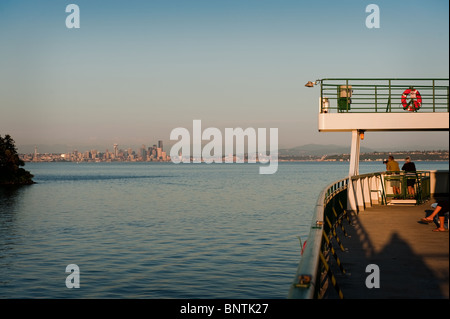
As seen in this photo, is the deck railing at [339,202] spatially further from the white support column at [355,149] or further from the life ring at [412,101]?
the life ring at [412,101]

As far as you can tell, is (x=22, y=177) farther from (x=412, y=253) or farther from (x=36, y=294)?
(x=412, y=253)

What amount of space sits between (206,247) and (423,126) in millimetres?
14032

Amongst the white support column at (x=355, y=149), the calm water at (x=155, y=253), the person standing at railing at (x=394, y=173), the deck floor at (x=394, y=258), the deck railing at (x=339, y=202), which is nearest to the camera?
the deck railing at (x=339, y=202)

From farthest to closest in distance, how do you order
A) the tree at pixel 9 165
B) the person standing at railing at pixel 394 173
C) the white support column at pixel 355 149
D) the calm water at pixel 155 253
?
the tree at pixel 9 165 → the person standing at railing at pixel 394 173 → the white support column at pixel 355 149 → the calm water at pixel 155 253

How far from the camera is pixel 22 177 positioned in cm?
13800

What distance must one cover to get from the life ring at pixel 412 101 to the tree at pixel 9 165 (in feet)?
356

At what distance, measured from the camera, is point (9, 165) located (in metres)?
130

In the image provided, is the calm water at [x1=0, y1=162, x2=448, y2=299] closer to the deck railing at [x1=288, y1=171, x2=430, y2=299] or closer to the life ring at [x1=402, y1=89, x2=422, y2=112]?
the deck railing at [x1=288, y1=171, x2=430, y2=299]

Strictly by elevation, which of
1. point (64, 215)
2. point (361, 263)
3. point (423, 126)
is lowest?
point (64, 215)

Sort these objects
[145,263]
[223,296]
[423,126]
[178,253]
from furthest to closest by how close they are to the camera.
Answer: [178,253], [145,263], [423,126], [223,296]

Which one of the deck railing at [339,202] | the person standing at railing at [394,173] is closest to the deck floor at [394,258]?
the deck railing at [339,202]


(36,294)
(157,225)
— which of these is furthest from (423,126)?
(157,225)

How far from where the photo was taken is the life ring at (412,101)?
24172 millimetres
